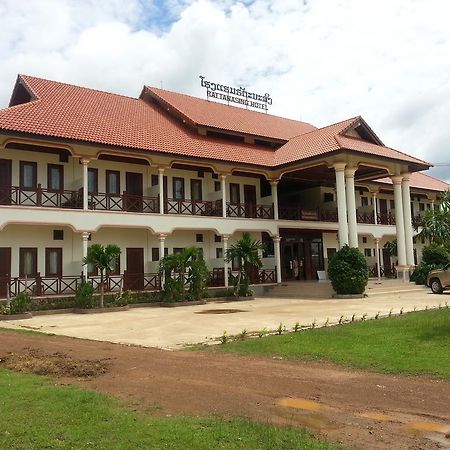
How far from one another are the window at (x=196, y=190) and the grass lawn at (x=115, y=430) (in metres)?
20.9

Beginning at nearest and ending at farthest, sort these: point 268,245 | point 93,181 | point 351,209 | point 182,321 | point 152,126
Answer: point 182,321
point 93,181
point 351,209
point 152,126
point 268,245

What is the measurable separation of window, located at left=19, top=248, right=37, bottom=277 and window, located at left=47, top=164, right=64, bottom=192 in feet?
9.10

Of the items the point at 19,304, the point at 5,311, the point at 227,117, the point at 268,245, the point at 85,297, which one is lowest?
the point at 5,311

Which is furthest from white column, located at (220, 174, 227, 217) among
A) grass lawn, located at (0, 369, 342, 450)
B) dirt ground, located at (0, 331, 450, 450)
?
grass lawn, located at (0, 369, 342, 450)

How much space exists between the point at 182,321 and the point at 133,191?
10.6m

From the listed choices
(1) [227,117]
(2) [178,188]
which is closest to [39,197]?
(2) [178,188]

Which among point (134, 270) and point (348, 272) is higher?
point (134, 270)

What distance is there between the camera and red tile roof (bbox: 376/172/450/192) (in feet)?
119

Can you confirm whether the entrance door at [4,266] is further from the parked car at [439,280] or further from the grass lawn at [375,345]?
the parked car at [439,280]

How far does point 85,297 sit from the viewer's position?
63.8 feet

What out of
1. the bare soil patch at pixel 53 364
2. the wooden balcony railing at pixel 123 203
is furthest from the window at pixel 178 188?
the bare soil patch at pixel 53 364

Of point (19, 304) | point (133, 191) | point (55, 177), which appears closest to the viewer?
point (19, 304)

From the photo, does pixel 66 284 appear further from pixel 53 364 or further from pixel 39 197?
pixel 53 364

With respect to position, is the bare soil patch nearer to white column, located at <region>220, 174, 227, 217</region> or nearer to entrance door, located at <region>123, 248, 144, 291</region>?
entrance door, located at <region>123, 248, 144, 291</region>
